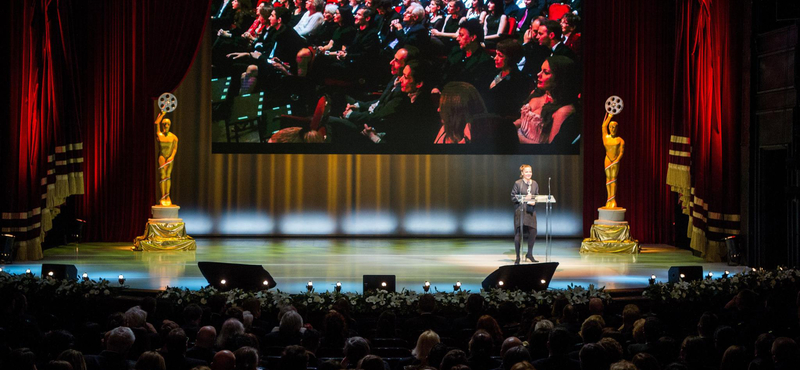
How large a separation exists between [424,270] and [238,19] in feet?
21.0

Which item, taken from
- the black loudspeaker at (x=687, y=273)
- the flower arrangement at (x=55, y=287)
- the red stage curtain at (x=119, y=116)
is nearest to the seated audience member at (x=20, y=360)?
the flower arrangement at (x=55, y=287)

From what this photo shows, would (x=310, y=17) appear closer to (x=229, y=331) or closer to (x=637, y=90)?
(x=637, y=90)

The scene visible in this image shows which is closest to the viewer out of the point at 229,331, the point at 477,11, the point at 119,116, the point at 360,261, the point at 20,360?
the point at 20,360

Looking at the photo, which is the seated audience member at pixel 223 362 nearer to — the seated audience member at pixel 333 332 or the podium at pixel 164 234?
the seated audience member at pixel 333 332

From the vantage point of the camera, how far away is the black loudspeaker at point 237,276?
802 cm

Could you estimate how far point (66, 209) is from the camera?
14.2 metres

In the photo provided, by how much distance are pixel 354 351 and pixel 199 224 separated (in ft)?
37.5

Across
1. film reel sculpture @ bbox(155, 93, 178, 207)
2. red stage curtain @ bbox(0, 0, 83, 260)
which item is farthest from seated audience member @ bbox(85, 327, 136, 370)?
film reel sculpture @ bbox(155, 93, 178, 207)

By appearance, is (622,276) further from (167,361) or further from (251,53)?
(251,53)

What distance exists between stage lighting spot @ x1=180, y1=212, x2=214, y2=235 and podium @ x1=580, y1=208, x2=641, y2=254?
6539 mm

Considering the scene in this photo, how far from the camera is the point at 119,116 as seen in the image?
1432cm

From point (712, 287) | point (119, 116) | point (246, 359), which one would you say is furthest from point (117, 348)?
point (119, 116)

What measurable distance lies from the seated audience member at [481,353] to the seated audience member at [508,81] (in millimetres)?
10514

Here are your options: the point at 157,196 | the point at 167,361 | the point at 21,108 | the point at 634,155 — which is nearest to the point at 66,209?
the point at 157,196
